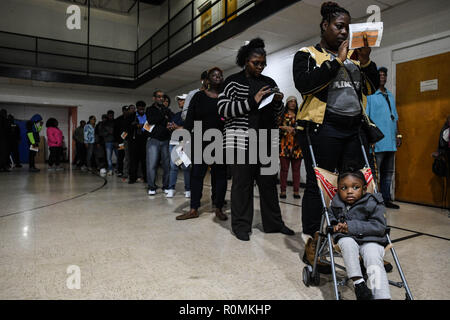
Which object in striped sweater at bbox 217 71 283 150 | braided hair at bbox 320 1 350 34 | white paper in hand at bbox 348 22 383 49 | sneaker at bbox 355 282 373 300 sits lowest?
sneaker at bbox 355 282 373 300

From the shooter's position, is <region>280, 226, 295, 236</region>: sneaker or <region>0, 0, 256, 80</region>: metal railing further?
<region>0, 0, 256, 80</region>: metal railing

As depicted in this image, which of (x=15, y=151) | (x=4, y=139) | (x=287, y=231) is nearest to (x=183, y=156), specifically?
(x=287, y=231)

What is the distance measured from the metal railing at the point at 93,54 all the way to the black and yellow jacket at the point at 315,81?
9075 mm

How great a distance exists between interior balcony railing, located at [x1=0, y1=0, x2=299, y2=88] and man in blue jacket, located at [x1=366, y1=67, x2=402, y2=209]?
495 centimetres

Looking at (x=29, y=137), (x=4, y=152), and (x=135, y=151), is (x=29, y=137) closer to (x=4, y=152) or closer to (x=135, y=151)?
(x=4, y=152)

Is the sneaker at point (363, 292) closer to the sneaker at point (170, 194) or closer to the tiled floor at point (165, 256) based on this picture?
the tiled floor at point (165, 256)

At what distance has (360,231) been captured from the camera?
139 centimetres

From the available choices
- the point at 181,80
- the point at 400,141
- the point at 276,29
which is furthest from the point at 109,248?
the point at 181,80

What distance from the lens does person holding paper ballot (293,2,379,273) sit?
1.75 metres

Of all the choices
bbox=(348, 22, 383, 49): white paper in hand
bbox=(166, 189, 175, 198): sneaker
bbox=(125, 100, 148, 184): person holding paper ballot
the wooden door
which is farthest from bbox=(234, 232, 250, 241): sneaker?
bbox=(125, 100, 148, 184): person holding paper ballot

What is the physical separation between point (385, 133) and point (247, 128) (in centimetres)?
227

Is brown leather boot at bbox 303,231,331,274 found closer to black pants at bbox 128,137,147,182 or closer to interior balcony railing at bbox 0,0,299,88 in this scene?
black pants at bbox 128,137,147,182
